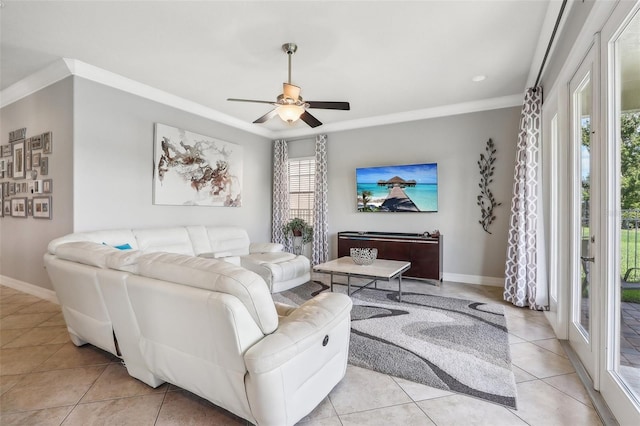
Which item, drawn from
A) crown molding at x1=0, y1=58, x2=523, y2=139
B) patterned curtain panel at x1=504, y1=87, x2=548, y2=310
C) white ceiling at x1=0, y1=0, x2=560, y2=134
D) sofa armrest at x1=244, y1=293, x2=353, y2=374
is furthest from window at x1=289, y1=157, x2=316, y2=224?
sofa armrest at x1=244, y1=293, x2=353, y2=374

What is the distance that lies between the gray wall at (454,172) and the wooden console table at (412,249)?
1.28 feet

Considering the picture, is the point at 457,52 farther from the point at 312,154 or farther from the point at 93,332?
the point at 93,332

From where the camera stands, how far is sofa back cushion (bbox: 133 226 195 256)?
376 centimetres

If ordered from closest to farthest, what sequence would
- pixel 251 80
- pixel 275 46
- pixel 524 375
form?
1. pixel 524 375
2. pixel 275 46
3. pixel 251 80

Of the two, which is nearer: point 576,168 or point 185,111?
point 576,168

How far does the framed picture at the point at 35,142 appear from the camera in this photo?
382cm

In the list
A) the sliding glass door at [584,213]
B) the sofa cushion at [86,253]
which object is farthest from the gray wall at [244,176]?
the sliding glass door at [584,213]

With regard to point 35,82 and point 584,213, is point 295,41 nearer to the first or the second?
point 584,213

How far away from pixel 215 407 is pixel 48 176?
362 cm

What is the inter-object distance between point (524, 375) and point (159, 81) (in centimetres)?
480

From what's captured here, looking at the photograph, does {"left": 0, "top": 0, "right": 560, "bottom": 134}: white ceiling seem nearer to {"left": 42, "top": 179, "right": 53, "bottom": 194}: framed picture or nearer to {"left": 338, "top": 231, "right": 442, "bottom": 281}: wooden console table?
{"left": 42, "top": 179, "right": 53, "bottom": 194}: framed picture

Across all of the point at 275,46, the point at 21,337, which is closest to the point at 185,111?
the point at 275,46

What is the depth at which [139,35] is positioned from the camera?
292 centimetres

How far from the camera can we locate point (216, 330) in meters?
1.39
